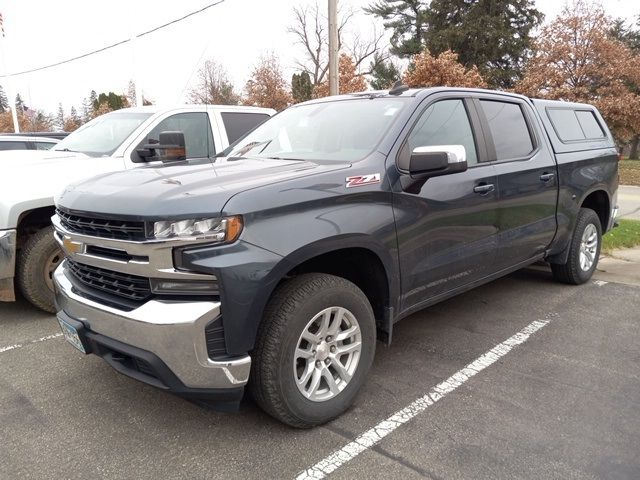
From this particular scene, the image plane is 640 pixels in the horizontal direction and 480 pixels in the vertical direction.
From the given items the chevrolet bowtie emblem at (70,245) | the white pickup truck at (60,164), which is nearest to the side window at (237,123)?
the white pickup truck at (60,164)

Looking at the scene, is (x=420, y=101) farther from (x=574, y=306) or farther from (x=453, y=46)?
(x=453, y=46)

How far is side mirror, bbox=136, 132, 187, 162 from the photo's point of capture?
169 inches

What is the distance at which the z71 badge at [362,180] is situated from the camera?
9.30ft

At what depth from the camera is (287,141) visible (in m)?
3.74

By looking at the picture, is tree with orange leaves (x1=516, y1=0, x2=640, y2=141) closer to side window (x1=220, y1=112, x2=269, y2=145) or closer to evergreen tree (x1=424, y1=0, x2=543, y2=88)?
evergreen tree (x1=424, y1=0, x2=543, y2=88)

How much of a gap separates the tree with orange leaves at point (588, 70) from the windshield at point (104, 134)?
61.6ft

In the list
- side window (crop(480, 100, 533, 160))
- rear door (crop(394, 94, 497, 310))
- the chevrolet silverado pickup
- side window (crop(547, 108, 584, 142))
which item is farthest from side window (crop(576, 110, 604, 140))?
rear door (crop(394, 94, 497, 310))

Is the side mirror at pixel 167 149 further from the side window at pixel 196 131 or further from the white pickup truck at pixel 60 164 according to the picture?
the side window at pixel 196 131

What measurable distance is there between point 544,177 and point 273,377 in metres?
3.05

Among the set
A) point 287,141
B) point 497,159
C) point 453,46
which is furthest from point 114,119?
point 453,46

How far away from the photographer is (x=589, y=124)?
549 cm

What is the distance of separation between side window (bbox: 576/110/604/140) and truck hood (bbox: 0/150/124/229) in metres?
4.69

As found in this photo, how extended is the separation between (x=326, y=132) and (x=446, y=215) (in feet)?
3.30

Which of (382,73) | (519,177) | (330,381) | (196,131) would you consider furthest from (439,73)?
(382,73)
